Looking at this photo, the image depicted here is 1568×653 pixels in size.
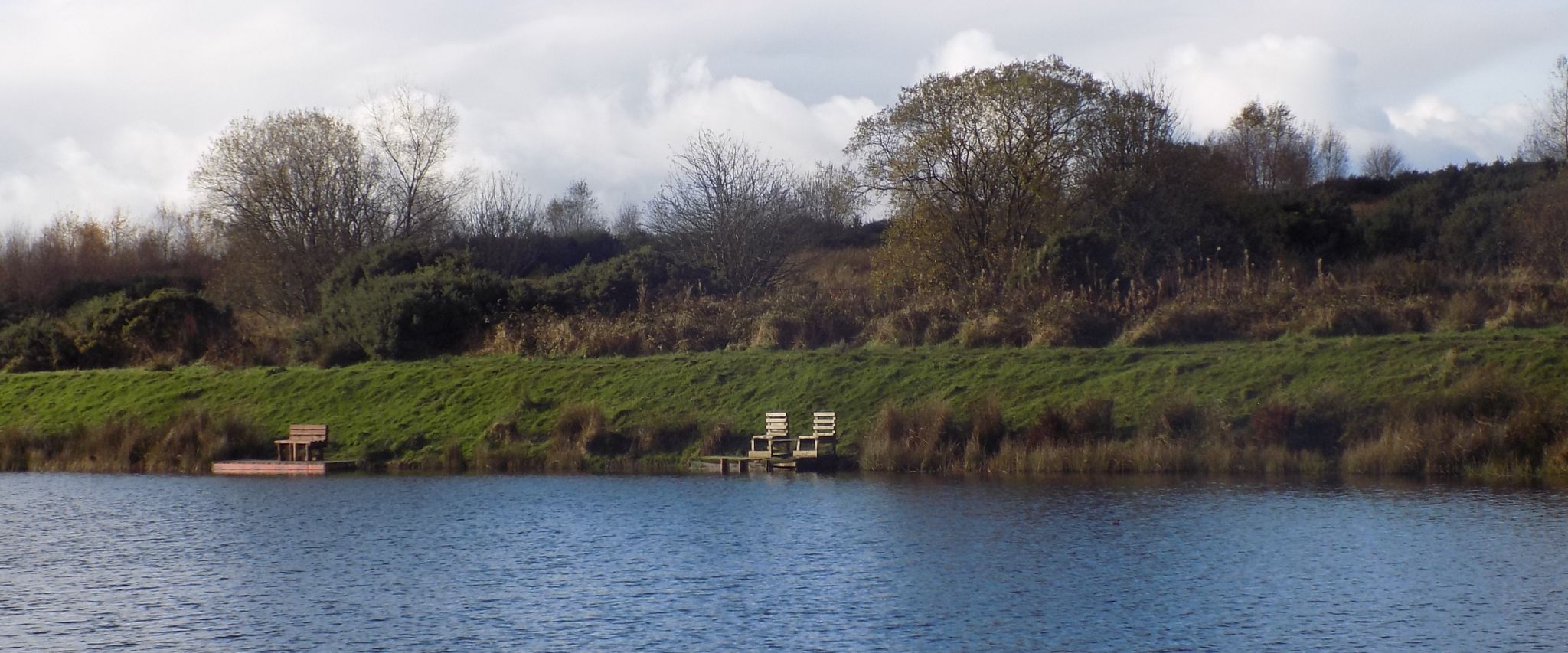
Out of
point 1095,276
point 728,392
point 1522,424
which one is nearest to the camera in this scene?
point 1522,424

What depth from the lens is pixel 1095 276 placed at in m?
42.0

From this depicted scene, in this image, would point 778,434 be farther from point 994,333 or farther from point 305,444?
point 305,444

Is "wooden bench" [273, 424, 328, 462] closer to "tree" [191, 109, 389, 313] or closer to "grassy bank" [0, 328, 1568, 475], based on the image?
"grassy bank" [0, 328, 1568, 475]

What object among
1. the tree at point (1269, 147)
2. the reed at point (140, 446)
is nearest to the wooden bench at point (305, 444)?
the reed at point (140, 446)

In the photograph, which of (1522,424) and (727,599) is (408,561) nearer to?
(727,599)

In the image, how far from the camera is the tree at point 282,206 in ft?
183

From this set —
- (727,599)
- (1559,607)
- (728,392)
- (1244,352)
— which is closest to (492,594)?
(727,599)

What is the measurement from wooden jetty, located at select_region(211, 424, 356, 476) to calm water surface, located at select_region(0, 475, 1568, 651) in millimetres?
6051

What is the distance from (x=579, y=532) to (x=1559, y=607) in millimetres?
12598

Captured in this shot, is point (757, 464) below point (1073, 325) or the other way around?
below

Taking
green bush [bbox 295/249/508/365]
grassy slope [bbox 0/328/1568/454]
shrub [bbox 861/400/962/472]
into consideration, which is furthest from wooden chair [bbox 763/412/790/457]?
green bush [bbox 295/249/508/365]

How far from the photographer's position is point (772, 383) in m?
34.7

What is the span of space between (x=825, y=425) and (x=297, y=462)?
12.4 meters

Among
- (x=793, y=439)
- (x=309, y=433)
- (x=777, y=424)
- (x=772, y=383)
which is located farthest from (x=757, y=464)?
(x=309, y=433)
